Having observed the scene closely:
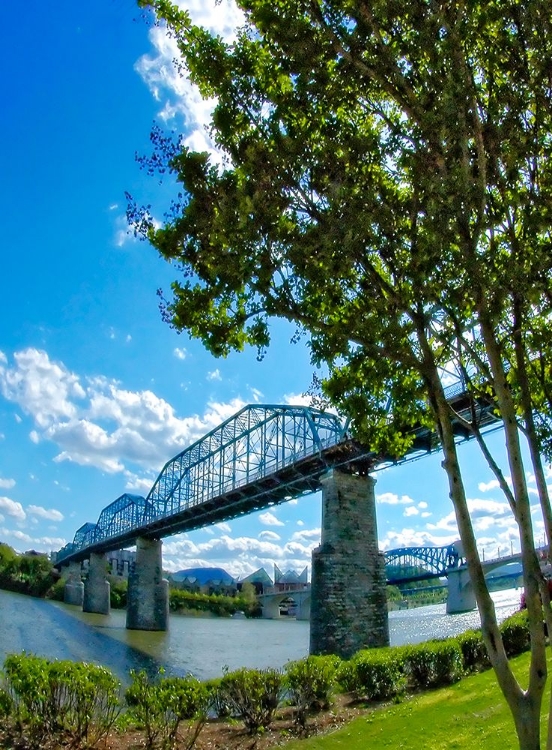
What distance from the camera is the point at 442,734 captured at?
9.95 m

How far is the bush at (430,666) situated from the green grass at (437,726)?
1539 mm

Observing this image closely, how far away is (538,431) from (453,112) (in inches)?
162

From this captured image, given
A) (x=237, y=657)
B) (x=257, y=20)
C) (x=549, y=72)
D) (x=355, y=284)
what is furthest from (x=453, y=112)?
(x=237, y=657)

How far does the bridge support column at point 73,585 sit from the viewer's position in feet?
378

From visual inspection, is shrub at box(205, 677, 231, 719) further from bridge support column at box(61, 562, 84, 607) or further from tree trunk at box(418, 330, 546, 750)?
bridge support column at box(61, 562, 84, 607)

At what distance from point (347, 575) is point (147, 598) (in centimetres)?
4780

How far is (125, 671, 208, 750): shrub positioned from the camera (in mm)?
10305

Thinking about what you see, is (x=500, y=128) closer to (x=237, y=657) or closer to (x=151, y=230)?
(x=151, y=230)

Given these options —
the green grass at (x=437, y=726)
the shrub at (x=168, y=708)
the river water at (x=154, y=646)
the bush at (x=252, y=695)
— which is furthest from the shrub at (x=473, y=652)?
the river water at (x=154, y=646)

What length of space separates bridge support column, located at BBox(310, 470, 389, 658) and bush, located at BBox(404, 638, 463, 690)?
546 inches

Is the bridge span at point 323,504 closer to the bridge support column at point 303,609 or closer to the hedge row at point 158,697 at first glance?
the hedge row at point 158,697

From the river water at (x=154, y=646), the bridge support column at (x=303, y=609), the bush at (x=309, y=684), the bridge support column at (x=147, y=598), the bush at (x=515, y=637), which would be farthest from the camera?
the bridge support column at (x=303, y=609)

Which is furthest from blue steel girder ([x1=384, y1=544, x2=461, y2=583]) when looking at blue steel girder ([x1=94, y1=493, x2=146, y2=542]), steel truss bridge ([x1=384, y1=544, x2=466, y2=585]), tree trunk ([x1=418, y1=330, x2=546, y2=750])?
tree trunk ([x1=418, y1=330, x2=546, y2=750])

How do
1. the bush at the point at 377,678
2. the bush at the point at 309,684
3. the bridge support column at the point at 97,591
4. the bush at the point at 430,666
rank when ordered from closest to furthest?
the bush at the point at 309,684, the bush at the point at 377,678, the bush at the point at 430,666, the bridge support column at the point at 97,591
